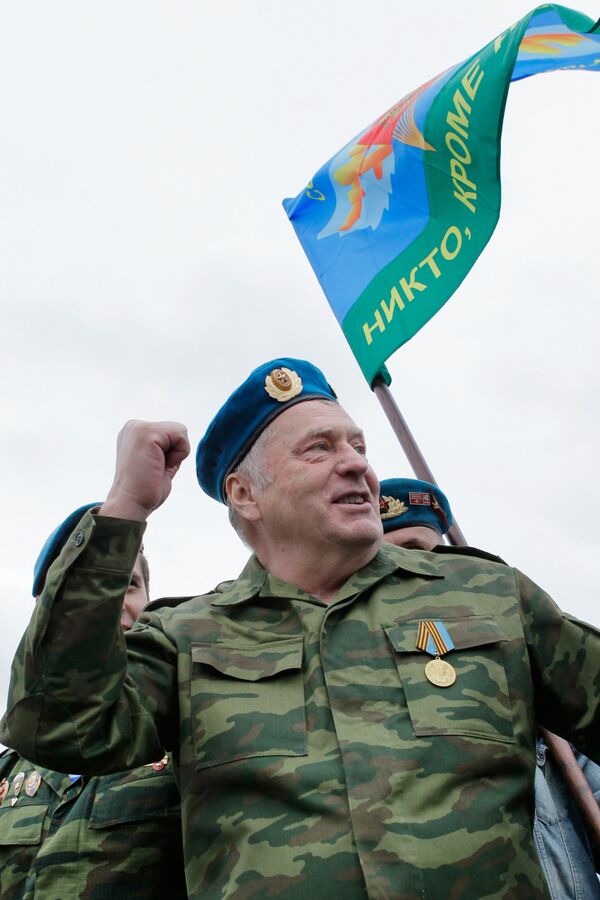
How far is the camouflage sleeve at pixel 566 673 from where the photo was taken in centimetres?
236

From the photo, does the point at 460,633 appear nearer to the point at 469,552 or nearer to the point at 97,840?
the point at 469,552

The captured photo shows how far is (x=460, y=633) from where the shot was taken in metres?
2.46

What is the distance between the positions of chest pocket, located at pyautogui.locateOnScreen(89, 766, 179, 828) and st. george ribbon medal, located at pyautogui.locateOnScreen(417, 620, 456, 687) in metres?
0.98

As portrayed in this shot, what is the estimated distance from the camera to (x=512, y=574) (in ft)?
8.64

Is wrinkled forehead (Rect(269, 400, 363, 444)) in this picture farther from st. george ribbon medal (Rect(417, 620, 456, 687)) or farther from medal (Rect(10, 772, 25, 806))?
medal (Rect(10, 772, 25, 806))

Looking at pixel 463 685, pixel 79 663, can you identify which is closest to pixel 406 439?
pixel 463 685


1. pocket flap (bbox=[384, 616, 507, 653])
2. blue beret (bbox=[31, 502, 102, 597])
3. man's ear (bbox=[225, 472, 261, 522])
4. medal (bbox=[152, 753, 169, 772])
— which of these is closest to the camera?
pocket flap (bbox=[384, 616, 507, 653])

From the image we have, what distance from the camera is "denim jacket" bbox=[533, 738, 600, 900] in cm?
280

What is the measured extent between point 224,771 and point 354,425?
1242 millimetres

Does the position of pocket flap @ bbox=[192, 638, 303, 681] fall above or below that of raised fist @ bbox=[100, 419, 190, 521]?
below

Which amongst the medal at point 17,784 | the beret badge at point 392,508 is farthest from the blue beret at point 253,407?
the beret badge at point 392,508

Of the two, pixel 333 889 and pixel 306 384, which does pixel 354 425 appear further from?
pixel 333 889

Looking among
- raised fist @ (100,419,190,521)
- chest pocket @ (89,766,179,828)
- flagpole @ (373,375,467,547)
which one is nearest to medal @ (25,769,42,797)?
chest pocket @ (89,766,179,828)

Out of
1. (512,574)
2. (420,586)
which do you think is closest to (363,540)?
(420,586)
